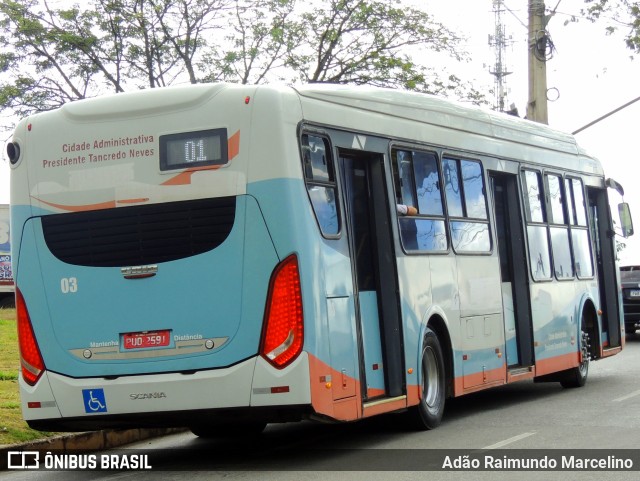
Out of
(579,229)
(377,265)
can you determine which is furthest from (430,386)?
(579,229)

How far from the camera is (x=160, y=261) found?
9906 millimetres

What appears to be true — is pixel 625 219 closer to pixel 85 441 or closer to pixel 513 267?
pixel 513 267

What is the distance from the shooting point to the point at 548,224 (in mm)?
15703

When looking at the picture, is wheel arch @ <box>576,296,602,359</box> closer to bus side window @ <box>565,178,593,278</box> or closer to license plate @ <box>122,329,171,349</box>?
bus side window @ <box>565,178,593,278</box>

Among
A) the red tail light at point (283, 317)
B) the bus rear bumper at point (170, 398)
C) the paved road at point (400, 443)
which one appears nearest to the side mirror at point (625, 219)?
the paved road at point (400, 443)

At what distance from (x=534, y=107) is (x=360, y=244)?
15345 mm

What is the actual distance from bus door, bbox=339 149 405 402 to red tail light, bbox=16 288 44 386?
2.89 metres

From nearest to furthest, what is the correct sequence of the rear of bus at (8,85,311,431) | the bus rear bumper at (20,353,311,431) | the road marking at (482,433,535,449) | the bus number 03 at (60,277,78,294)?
the bus rear bumper at (20,353,311,431) → the rear of bus at (8,85,311,431) → the bus number 03 at (60,277,78,294) → the road marking at (482,433,535,449)

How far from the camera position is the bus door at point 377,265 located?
11.0m

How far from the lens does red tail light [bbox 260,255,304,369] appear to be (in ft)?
31.3

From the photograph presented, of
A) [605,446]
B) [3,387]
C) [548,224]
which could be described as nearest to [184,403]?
[605,446]

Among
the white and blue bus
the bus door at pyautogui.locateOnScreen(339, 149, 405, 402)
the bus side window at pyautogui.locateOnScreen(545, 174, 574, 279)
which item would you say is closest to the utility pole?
the bus side window at pyautogui.locateOnScreen(545, 174, 574, 279)

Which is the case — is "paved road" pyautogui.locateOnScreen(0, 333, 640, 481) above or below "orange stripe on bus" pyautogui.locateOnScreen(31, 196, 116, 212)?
below

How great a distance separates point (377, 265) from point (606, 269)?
7.60 meters
